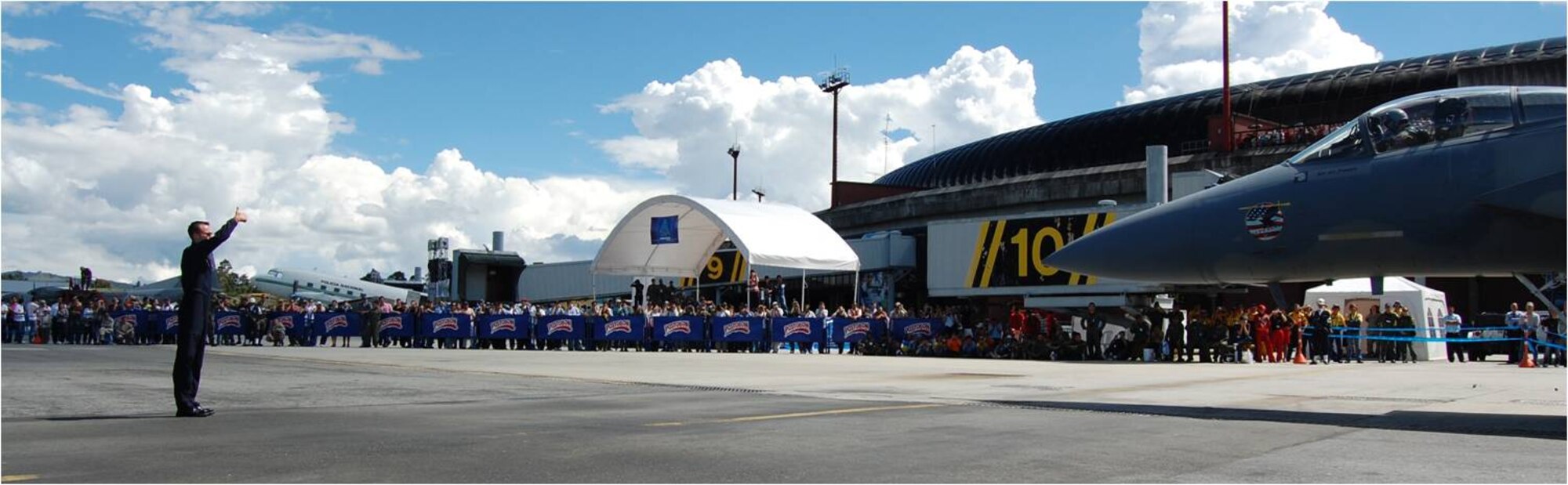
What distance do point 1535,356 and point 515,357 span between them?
21924 millimetres

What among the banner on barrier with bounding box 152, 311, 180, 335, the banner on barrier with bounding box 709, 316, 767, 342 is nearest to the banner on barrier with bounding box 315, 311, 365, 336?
the banner on barrier with bounding box 152, 311, 180, 335

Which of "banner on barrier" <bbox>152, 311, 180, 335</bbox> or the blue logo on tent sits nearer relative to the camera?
"banner on barrier" <bbox>152, 311, 180, 335</bbox>

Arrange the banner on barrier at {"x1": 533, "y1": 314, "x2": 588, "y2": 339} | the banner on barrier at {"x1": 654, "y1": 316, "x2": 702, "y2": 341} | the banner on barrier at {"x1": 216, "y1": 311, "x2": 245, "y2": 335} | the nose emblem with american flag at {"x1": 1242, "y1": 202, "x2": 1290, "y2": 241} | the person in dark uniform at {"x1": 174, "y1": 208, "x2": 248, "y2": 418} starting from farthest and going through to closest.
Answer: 1. the banner on barrier at {"x1": 216, "y1": 311, "x2": 245, "y2": 335}
2. the banner on barrier at {"x1": 533, "y1": 314, "x2": 588, "y2": 339}
3. the banner on barrier at {"x1": 654, "y1": 316, "x2": 702, "y2": 341}
4. the nose emblem with american flag at {"x1": 1242, "y1": 202, "x2": 1290, "y2": 241}
5. the person in dark uniform at {"x1": 174, "y1": 208, "x2": 248, "y2": 418}

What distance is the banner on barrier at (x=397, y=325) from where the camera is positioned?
1412 inches

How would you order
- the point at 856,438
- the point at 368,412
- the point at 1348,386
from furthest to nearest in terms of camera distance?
the point at 1348,386 → the point at 368,412 → the point at 856,438

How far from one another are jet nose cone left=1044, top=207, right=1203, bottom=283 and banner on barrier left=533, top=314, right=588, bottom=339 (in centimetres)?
2384

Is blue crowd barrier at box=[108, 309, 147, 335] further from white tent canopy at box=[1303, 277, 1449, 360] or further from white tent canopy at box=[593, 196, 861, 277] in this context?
white tent canopy at box=[1303, 277, 1449, 360]

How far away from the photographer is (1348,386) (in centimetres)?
1545

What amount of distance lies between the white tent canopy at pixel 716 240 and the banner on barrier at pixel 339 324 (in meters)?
7.65

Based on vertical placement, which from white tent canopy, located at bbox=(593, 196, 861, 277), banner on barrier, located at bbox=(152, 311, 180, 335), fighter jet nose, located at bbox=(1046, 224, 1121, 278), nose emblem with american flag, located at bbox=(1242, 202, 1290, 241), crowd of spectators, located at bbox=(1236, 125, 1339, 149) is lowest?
banner on barrier, located at bbox=(152, 311, 180, 335)

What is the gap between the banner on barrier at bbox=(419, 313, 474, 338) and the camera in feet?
116

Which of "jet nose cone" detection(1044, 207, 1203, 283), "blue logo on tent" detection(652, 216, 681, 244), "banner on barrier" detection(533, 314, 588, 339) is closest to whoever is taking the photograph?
"jet nose cone" detection(1044, 207, 1203, 283)

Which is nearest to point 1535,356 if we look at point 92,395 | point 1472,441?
point 1472,441

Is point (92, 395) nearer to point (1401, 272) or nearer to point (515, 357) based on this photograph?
point (1401, 272)
